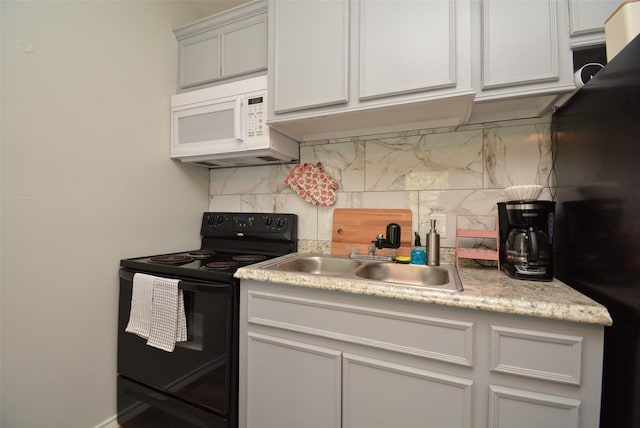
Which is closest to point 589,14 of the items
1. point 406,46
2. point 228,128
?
point 406,46

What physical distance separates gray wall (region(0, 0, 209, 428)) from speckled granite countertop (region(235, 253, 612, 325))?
84cm

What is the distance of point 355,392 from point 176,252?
1415 millimetres

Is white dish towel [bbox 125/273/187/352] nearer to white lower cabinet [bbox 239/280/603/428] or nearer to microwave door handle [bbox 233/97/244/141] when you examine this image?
white lower cabinet [bbox 239/280/603/428]

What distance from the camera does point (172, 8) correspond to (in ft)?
5.64

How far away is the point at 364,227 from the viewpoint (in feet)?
5.16

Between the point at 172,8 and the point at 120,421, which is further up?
the point at 172,8

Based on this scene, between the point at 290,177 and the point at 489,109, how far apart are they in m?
1.16

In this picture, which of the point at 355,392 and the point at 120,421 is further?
the point at 120,421

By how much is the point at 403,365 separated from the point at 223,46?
1.98m

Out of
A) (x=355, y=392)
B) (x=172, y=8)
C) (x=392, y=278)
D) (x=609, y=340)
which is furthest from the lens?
(x=172, y=8)

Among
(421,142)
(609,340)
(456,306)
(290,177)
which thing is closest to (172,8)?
(290,177)

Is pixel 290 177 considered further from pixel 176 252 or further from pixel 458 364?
pixel 458 364

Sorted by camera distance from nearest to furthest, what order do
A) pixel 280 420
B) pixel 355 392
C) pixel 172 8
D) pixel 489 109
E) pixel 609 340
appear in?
pixel 609 340
pixel 355 392
pixel 280 420
pixel 489 109
pixel 172 8

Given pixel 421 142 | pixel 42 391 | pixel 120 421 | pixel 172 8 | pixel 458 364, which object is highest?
pixel 172 8
